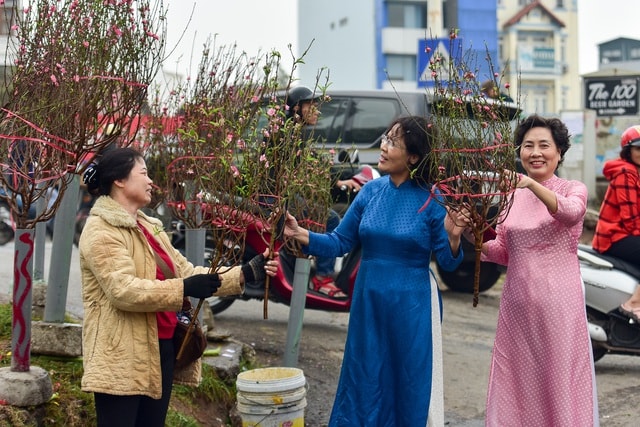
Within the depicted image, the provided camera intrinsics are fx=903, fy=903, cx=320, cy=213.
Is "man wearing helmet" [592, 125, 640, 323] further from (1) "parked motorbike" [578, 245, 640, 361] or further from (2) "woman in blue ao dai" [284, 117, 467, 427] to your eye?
(2) "woman in blue ao dai" [284, 117, 467, 427]

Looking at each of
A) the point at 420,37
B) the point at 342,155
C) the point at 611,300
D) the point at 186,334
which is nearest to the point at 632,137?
the point at 611,300

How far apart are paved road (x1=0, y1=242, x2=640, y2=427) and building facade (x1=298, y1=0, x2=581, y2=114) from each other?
110 feet

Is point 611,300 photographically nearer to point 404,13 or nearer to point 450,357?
point 450,357

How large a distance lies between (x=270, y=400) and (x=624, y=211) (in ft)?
11.1

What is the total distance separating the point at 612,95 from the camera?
1716cm

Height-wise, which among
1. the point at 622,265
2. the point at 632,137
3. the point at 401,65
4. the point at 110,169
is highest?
the point at 401,65

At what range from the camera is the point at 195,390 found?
215 inches

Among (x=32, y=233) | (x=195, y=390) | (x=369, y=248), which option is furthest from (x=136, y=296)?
(x=195, y=390)

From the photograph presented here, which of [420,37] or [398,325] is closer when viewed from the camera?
[398,325]

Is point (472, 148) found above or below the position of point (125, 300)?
above

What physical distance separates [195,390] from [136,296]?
203 centimetres

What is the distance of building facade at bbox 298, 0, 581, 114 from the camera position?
47.9m

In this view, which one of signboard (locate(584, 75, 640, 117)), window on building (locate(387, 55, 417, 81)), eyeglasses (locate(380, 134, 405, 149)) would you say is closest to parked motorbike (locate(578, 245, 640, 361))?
eyeglasses (locate(380, 134, 405, 149))

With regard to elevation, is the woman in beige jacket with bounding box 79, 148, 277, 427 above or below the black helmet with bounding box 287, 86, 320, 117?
below
